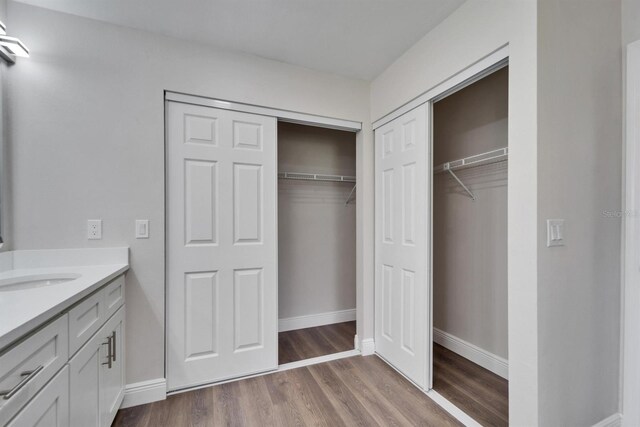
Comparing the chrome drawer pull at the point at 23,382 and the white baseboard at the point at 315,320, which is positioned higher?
the chrome drawer pull at the point at 23,382

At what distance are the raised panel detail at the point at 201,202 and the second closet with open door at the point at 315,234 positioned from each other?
951 mm

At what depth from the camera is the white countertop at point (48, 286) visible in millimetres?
775

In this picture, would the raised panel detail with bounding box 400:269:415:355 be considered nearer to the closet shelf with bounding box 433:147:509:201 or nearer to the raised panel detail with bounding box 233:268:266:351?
the closet shelf with bounding box 433:147:509:201

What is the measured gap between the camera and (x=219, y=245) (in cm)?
207

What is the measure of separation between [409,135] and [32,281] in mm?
2429

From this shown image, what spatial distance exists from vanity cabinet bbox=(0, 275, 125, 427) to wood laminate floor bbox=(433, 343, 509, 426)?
6.65 feet

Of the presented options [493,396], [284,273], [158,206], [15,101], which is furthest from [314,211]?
[15,101]

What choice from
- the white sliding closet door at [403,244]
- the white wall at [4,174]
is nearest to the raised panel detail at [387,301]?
the white sliding closet door at [403,244]

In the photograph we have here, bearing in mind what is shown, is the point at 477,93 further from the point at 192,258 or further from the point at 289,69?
the point at 192,258

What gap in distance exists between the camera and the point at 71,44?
171 centimetres

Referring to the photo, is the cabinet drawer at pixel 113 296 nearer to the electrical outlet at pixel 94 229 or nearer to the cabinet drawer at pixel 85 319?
the cabinet drawer at pixel 85 319

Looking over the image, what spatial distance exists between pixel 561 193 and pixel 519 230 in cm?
27

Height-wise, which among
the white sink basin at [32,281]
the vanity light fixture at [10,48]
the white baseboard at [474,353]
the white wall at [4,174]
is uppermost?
the vanity light fixture at [10,48]

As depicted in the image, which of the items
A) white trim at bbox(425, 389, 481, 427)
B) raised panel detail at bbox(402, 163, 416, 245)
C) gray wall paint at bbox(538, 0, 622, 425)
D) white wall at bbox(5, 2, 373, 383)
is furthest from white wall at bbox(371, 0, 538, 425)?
white wall at bbox(5, 2, 373, 383)
